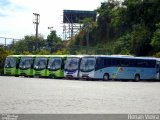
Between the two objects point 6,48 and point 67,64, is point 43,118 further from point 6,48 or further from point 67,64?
point 6,48

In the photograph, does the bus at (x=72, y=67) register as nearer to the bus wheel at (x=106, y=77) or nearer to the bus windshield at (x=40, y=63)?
the bus wheel at (x=106, y=77)

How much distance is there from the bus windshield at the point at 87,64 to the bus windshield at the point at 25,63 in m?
9.26

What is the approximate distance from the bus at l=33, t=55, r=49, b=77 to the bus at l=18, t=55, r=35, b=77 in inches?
23.3

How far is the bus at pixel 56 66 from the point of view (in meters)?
47.0

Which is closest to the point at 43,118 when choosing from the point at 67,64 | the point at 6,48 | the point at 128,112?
the point at 128,112

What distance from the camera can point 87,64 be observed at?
43562 millimetres

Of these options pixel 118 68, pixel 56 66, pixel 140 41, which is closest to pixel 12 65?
pixel 56 66

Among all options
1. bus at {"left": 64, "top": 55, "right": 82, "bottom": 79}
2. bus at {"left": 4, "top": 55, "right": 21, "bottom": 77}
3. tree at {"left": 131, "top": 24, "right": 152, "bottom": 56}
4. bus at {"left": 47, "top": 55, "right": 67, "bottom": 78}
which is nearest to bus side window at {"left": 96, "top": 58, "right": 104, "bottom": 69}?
bus at {"left": 64, "top": 55, "right": 82, "bottom": 79}

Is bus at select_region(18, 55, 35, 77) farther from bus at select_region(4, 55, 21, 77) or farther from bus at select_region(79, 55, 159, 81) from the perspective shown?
bus at select_region(79, 55, 159, 81)

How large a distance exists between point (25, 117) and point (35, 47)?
62.1 metres

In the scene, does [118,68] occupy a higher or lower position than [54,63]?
lower

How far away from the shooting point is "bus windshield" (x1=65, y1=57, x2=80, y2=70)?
148 feet

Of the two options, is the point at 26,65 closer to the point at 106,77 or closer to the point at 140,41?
the point at 106,77

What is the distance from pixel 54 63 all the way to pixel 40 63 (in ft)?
8.92
